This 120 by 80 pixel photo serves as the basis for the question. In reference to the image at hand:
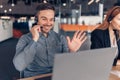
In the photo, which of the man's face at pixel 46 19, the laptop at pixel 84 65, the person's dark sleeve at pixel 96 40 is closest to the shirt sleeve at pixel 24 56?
the man's face at pixel 46 19

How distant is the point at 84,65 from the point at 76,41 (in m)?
0.71

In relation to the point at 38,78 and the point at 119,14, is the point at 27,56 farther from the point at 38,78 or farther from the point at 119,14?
the point at 119,14

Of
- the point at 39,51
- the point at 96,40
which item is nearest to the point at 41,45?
the point at 39,51

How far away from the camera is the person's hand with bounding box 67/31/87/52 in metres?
1.92

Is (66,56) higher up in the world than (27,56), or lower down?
higher up

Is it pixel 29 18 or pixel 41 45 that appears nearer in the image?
pixel 41 45

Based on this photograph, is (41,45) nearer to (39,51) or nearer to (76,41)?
(39,51)

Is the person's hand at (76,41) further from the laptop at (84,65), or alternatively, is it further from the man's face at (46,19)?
the laptop at (84,65)

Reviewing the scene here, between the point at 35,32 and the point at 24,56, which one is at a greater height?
the point at 35,32

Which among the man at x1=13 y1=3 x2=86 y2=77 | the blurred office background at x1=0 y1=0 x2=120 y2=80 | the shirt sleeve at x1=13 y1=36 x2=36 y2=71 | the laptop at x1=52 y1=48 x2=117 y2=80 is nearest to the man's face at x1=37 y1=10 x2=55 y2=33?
the man at x1=13 y1=3 x2=86 y2=77

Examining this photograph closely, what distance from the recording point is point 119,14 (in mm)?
2324

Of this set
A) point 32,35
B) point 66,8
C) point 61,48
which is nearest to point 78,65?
point 32,35

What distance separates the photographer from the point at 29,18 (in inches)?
673

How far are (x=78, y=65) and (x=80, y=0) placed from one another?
1482 centimetres
